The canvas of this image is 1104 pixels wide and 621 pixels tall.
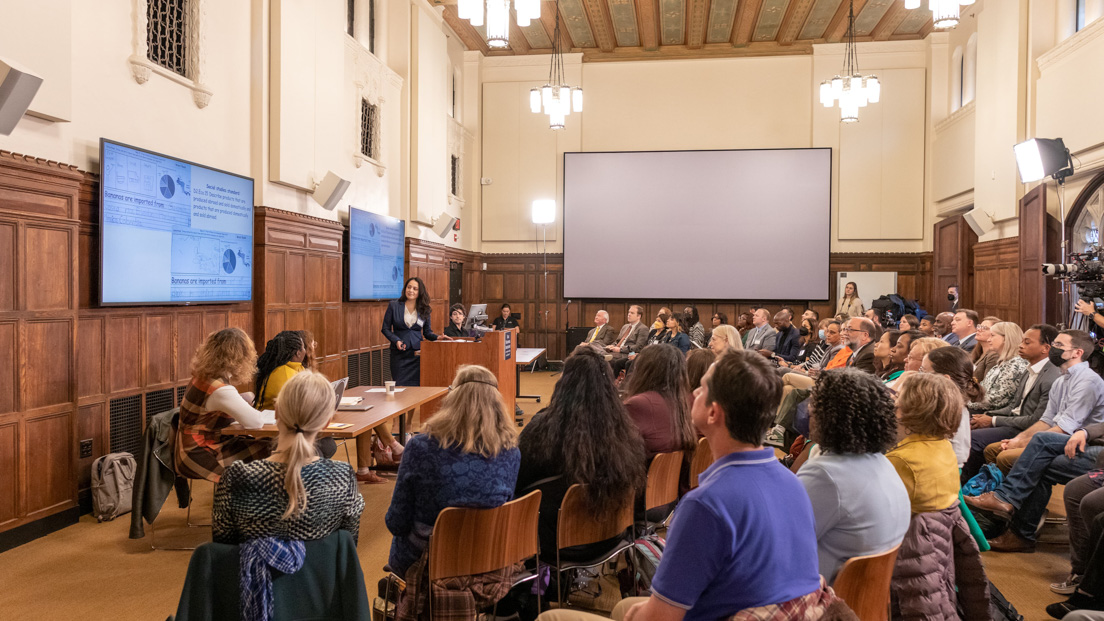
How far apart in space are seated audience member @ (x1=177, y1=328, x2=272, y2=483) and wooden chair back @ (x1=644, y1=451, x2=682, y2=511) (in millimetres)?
2106

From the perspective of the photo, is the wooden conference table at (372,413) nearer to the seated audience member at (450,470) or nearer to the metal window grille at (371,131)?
the seated audience member at (450,470)

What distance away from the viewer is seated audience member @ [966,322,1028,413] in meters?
5.08

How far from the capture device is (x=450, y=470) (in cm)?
261

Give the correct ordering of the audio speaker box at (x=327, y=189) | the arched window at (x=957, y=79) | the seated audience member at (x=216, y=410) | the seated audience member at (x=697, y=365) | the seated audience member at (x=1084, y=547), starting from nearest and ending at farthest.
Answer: the seated audience member at (x=1084, y=547)
the seated audience member at (x=216, y=410)
the seated audience member at (x=697, y=365)
the audio speaker box at (x=327, y=189)
the arched window at (x=957, y=79)

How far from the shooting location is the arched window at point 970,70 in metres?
11.7

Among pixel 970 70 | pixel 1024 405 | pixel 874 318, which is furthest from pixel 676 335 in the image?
pixel 970 70

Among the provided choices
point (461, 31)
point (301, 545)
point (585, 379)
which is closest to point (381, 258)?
point (461, 31)

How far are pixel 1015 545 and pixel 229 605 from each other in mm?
4285

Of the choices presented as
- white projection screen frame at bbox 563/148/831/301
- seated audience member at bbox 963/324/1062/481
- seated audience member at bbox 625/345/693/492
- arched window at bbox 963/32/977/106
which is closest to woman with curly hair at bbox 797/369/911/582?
seated audience member at bbox 625/345/693/492

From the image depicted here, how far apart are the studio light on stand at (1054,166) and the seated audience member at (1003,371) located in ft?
10.5

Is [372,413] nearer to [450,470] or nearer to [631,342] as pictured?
[450,470]

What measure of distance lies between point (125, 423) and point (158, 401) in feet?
1.25

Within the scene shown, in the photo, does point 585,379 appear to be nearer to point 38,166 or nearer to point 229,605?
point 229,605

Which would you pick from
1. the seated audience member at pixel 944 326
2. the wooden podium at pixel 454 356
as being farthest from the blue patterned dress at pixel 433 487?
the seated audience member at pixel 944 326
